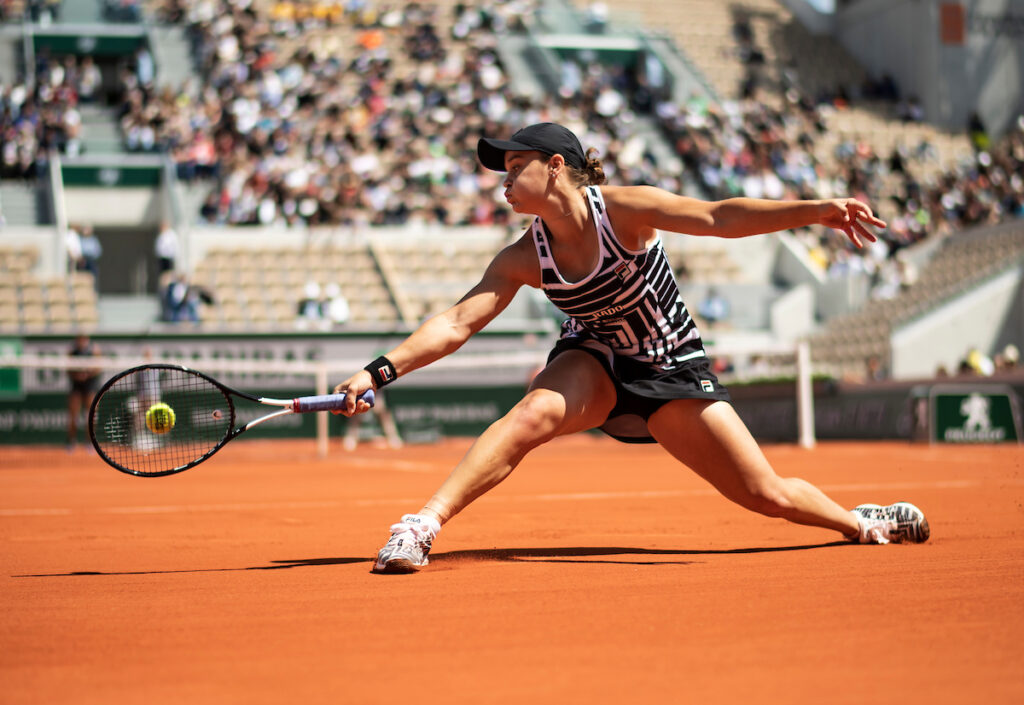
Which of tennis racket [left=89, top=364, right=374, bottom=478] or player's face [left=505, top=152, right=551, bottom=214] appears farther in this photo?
tennis racket [left=89, top=364, right=374, bottom=478]

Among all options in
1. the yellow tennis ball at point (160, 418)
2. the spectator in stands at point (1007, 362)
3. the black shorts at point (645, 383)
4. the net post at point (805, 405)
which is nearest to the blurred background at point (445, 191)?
the spectator in stands at point (1007, 362)

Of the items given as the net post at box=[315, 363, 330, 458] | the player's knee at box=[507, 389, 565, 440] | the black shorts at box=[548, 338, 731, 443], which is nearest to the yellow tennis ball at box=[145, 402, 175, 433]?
the player's knee at box=[507, 389, 565, 440]

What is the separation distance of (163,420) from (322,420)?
13974mm

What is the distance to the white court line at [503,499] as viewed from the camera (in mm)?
9016

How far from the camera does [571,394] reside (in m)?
5.10

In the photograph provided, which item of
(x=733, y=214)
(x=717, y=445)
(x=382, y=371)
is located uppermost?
(x=733, y=214)

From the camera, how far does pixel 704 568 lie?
486 cm

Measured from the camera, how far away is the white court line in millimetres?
9016

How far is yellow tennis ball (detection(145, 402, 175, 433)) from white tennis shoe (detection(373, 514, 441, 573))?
46.9 inches

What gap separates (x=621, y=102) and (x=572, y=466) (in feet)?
62.5

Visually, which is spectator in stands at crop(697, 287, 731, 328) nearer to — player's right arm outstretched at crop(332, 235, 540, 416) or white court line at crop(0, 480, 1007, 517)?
white court line at crop(0, 480, 1007, 517)

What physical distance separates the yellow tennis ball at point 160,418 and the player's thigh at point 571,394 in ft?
5.14

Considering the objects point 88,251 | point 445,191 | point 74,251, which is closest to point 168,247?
point 88,251

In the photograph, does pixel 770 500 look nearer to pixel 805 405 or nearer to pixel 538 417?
pixel 538 417
